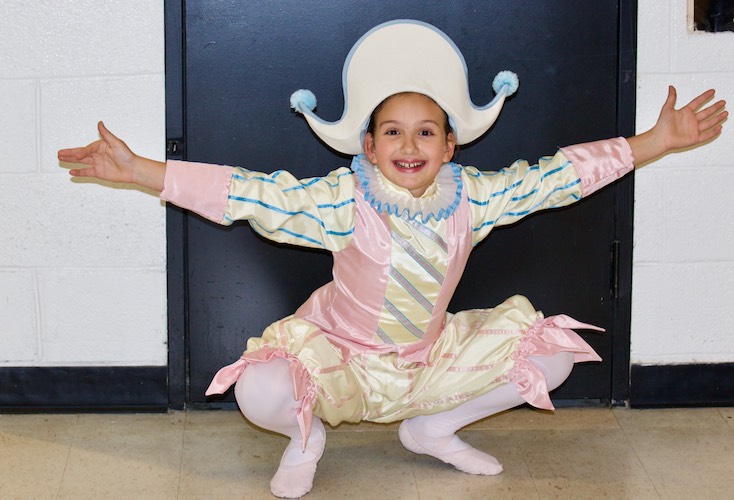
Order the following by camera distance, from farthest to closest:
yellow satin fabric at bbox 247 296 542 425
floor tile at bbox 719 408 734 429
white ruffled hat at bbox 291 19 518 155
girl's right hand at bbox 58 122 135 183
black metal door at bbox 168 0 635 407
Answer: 1. floor tile at bbox 719 408 734 429
2. black metal door at bbox 168 0 635 407
3. yellow satin fabric at bbox 247 296 542 425
4. white ruffled hat at bbox 291 19 518 155
5. girl's right hand at bbox 58 122 135 183

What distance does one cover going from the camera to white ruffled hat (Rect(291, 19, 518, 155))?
2.62m

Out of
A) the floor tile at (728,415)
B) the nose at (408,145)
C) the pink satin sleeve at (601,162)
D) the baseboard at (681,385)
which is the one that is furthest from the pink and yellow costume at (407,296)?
the floor tile at (728,415)

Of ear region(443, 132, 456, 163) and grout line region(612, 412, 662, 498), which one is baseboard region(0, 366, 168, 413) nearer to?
ear region(443, 132, 456, 163)

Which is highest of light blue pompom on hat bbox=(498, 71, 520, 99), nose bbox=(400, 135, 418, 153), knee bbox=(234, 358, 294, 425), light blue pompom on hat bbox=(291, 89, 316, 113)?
light blue pompom on hat bbox=(498, 71, 520, 99)

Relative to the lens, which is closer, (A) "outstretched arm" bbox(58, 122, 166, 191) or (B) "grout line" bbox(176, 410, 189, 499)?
(A) "outstretched arm" bbox(58, 122, 166, 191)

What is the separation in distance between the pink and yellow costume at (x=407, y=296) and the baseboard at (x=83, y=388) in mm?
591

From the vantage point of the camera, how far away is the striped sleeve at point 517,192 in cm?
275

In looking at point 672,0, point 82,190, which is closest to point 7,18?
point 82,190

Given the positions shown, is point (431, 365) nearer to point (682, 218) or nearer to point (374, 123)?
point (374, 123)

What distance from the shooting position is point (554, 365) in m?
2.79

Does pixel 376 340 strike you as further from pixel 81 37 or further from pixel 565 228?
pixel 81 37

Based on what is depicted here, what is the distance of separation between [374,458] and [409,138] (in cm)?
84

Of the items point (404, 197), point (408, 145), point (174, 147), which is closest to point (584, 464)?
point (404, 197)

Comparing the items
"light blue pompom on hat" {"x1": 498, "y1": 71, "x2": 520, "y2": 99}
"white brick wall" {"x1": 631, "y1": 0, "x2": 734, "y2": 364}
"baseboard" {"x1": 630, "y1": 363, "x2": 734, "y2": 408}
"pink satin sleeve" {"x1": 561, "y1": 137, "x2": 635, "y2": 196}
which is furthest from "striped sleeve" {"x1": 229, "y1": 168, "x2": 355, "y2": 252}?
"baseboard" {"x1": 630, "y1": 363, "x2": 734, "y2": 408}
